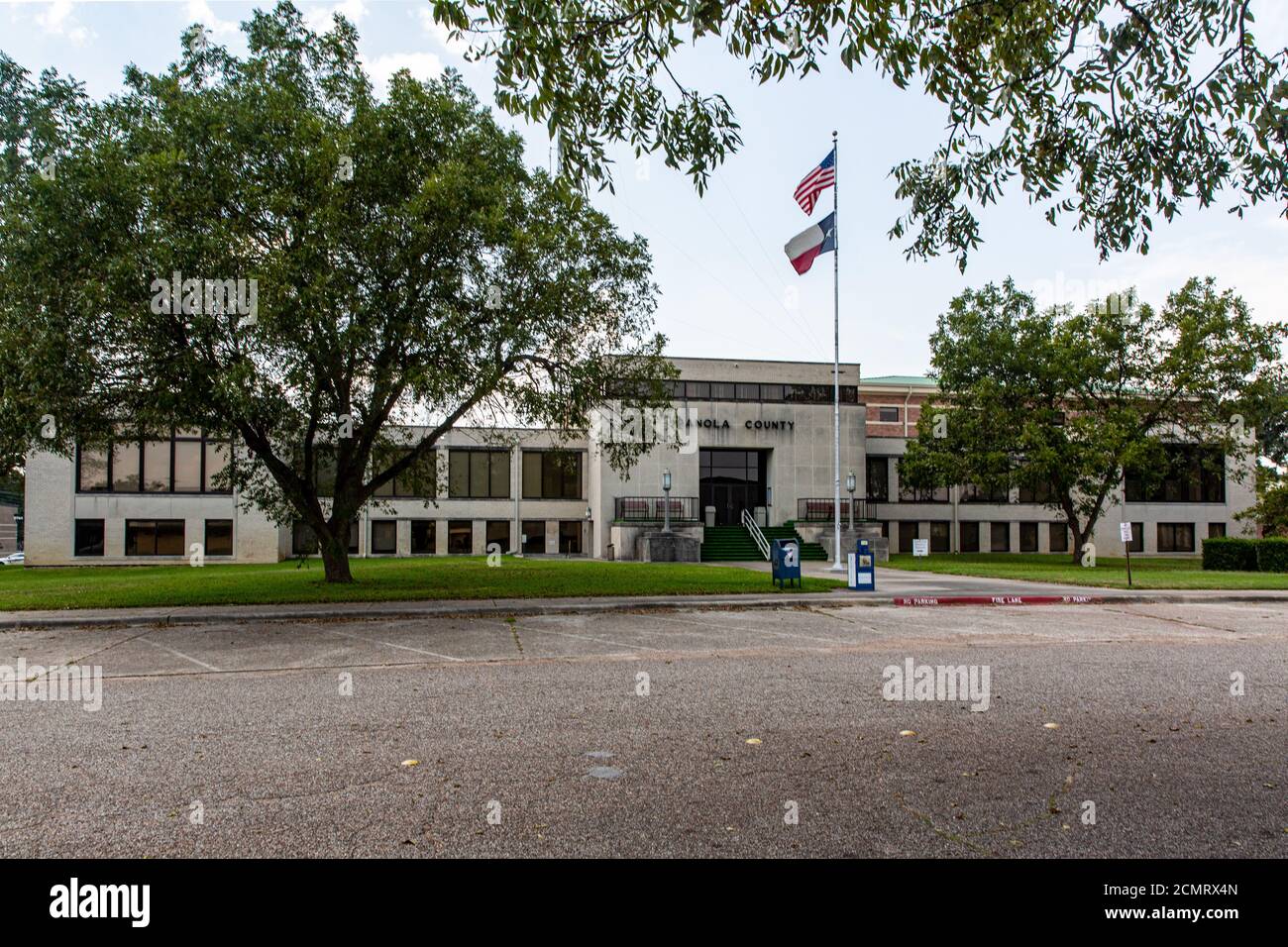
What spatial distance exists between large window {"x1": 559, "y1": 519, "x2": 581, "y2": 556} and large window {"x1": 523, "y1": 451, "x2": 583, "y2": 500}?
4.93 ft

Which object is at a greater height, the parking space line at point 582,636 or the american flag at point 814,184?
the american flag at point 814,184

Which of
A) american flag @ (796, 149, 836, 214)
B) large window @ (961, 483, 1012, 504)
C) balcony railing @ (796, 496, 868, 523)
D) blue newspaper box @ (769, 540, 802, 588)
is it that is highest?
american flag @ (796, 149, 836, 214)

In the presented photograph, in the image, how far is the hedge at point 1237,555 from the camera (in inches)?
1140

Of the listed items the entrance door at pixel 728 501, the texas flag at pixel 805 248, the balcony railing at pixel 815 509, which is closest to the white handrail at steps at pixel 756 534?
the entrance door at pixel 728 501

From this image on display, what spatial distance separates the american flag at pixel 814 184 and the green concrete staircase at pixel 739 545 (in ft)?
53.3

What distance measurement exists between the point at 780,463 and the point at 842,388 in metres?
10.9

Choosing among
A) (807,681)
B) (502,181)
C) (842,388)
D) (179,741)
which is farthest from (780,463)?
(179,741)

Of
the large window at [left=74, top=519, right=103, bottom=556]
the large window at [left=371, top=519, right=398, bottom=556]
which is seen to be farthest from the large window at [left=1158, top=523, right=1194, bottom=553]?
the large window at [left=74, top=519, right=103, bottom=556]

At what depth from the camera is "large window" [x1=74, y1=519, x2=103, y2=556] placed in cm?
3897

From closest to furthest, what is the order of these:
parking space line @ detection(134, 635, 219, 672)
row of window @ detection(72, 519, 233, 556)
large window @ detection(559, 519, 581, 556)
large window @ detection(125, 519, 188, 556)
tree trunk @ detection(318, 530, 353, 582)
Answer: parking space line @ detection(134, 635, 219, 672) < tree trunk @ detection(318, 530, 353, 582) < row of window @ detection(72, 519, 233, 556) < large window @ detection(125, 519, 188, 556) < large window @ detection(559, 519, 581, 556)

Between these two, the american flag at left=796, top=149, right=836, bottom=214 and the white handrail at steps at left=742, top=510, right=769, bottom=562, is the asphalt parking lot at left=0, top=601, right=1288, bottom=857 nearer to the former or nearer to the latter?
the american flag at left=796, top=149, right=836, bottom=214

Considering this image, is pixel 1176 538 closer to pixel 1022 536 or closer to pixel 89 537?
pixel 1022 536

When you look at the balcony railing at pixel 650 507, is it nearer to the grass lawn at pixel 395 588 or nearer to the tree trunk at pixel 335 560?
the grass lawn at pixel 395 588

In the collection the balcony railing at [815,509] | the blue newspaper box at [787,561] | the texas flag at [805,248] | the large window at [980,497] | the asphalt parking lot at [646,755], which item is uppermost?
the texas flag at [805,248]
